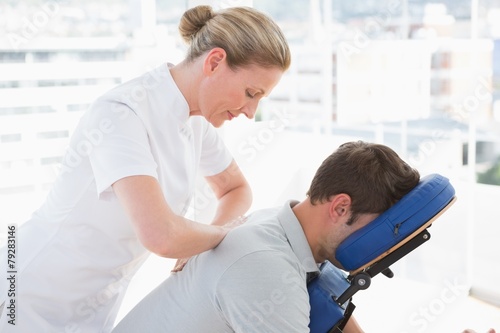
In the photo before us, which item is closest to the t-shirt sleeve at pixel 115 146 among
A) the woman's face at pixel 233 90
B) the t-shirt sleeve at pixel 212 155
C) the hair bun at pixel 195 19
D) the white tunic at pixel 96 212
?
the white tunic at pixel 96 212

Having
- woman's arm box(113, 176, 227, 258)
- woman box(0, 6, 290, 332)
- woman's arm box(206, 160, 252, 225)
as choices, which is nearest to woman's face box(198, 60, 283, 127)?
woman box(0, 6, 290, 332)

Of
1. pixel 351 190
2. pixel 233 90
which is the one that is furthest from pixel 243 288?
pixel 233 90

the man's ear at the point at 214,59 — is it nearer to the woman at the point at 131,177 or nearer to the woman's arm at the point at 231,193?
the woman at the point at 131,177

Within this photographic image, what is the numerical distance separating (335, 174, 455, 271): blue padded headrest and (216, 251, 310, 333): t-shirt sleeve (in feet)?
0.49

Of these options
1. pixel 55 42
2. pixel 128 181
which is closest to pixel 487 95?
pixel 55 42

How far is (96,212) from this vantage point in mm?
1425

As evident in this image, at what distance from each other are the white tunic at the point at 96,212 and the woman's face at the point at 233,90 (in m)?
0.06

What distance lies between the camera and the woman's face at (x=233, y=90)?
56.3 inches

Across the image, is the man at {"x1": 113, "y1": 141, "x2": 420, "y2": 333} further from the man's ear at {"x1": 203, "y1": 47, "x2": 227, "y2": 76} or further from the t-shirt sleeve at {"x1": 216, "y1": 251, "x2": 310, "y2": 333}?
the man's ear at {"x1": 203, "y1": 47, "x2": 227, "y2": 76}

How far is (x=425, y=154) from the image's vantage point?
4.32 m

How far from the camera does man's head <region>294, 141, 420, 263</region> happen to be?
1452mm

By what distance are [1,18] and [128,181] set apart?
152cm

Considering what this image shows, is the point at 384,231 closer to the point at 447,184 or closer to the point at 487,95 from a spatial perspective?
the point at 447,184

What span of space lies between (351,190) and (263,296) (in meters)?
0.34
